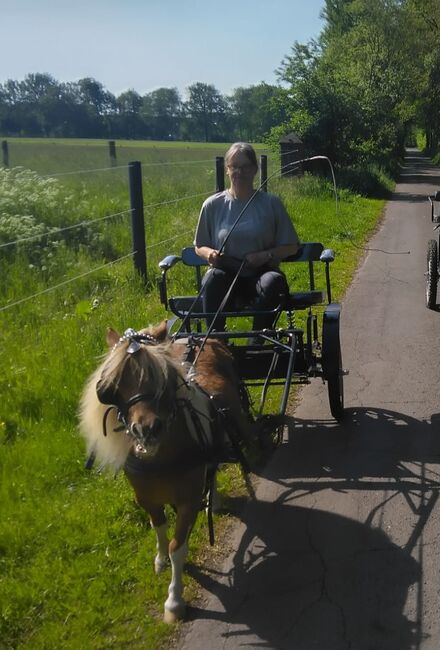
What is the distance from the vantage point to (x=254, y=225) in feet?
16.5

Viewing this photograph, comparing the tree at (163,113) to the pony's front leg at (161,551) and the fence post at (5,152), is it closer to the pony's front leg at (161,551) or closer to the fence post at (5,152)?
the fence post at (5,152)

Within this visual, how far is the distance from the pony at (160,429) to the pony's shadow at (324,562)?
34 cm

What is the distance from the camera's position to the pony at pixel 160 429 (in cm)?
282

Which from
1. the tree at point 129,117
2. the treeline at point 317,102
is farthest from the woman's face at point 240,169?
the tree at point 129,117

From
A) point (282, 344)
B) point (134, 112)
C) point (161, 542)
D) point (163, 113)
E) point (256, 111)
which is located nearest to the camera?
point (161, 542)

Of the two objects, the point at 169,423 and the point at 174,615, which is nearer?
the point at 169,423

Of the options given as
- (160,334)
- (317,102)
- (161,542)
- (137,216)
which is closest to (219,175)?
(137,216)

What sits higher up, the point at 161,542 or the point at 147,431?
the point at 147,431

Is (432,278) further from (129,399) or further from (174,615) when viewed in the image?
(129,399)

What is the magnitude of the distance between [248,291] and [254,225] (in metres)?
0.46

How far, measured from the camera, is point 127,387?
283 centimetres

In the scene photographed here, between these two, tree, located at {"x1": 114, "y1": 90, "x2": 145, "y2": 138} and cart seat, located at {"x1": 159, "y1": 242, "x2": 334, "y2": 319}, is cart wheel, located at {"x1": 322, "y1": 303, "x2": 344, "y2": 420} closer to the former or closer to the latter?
cart seat, located at {"x1": 159, "y1": 242, "x2": 334, "y2": 319}

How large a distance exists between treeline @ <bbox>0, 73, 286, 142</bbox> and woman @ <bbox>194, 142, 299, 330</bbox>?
17334mm

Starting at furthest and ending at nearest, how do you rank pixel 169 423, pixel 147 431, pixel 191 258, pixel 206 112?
pixel 206 112 < pixel 191 258 < pixel 169 423 < pixel 147 431
